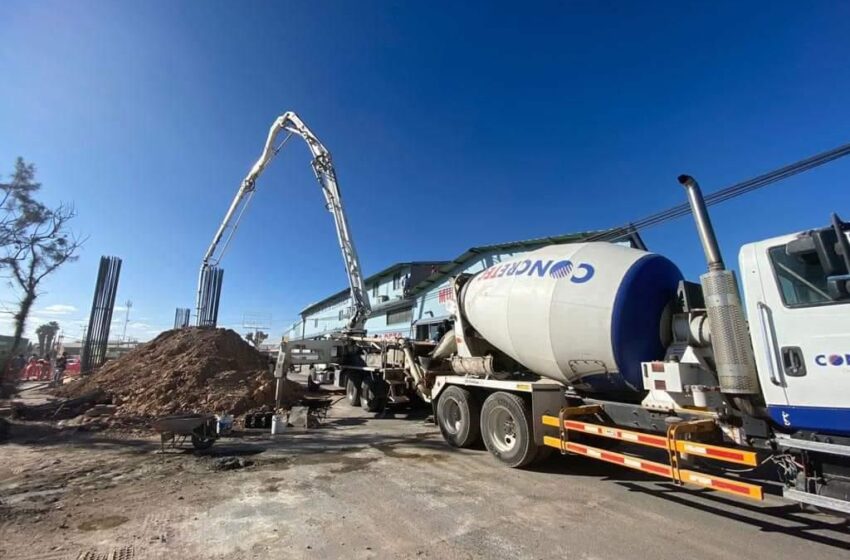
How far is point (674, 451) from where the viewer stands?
17.0ft

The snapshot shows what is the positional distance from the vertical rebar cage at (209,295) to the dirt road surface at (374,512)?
17695 millimetres

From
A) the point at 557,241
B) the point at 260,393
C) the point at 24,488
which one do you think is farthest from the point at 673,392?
the point at 557,241

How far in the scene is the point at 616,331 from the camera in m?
6.27

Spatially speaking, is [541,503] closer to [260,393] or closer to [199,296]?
[260,393]

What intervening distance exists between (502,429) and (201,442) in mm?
6047

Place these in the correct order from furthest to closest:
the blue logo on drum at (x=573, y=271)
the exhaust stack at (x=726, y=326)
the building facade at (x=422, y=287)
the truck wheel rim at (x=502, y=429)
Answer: the building facade at (x=422, y=287) < the truck wheel rim at (x=502, y=429) < the blue logo on drum at (x=573, y=271) < the exhaust stack at (x=726, y=326)

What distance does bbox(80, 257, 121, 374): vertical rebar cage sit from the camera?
79.1ft

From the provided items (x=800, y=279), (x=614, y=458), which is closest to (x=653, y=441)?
(x=614, y=458)

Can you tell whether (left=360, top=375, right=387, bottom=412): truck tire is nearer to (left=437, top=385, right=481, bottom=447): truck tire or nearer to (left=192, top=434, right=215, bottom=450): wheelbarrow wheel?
(left=437, top=385, right=481, bottom=447): truck tire

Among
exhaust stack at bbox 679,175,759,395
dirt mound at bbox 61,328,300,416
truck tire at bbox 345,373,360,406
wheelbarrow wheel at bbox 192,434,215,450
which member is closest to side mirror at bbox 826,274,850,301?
exhaust stack at bbox 679,175,759,395

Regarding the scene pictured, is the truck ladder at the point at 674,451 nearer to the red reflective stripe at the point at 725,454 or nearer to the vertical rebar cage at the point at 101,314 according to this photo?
the red reflective stripe at the point at 725,454

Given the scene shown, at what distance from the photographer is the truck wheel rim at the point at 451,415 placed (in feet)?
30.9

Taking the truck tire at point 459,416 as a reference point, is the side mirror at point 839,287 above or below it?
above

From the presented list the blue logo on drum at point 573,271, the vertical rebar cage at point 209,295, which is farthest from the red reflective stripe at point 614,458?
the vertical rebar cage at point 209,295
